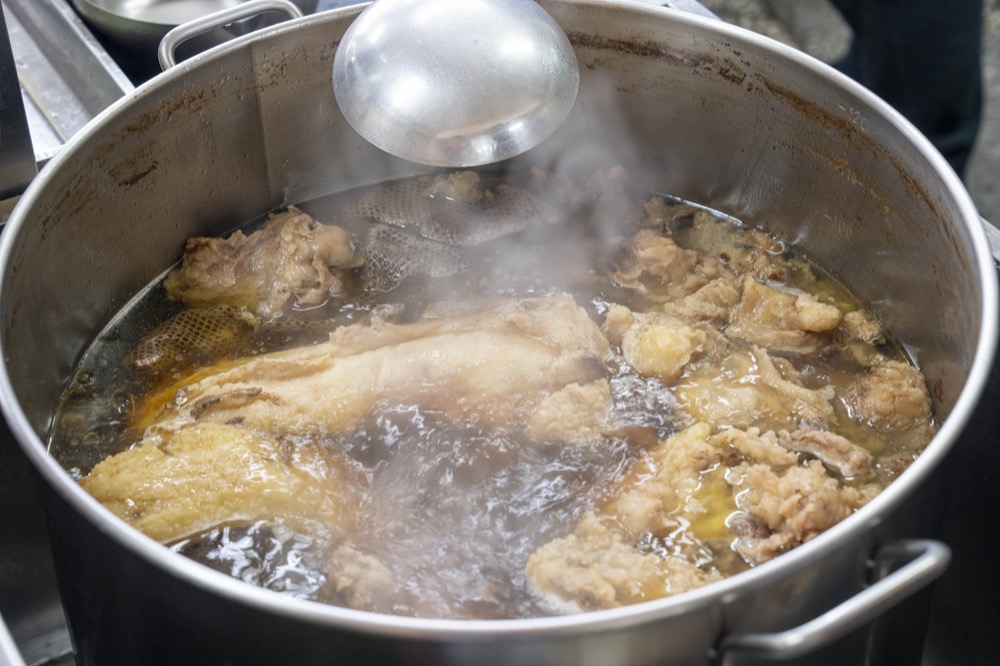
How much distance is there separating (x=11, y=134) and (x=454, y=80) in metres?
1.03

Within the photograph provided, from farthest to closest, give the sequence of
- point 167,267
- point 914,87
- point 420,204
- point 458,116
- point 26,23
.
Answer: point 914,87
point 26,23
point 420,204
point 167,267
point 458,116

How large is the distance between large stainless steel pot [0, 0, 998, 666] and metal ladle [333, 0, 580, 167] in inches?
22.0

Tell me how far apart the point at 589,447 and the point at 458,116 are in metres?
0.67

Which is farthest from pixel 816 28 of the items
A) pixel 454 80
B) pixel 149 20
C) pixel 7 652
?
pixel 7 652

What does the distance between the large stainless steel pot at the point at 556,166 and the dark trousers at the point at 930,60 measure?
1682mm

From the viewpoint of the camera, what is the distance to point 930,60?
3.86 m

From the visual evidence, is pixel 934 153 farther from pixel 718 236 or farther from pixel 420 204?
pixel 420 204

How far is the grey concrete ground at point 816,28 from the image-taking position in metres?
5.09

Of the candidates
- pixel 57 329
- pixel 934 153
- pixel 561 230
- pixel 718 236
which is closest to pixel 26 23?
pixel 57 329

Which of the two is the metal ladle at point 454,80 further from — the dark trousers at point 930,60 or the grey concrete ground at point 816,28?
the grey concrete ground at point 816,28

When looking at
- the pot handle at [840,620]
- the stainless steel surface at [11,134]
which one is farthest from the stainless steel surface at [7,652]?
the stainless steel surface at [11,134]

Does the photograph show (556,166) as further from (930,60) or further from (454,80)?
(930,60)

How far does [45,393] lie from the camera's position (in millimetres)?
2098

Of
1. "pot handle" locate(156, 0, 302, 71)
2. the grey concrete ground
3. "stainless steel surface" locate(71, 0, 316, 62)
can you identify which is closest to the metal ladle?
"pot handle" locate(156, 0, 302, 71)
